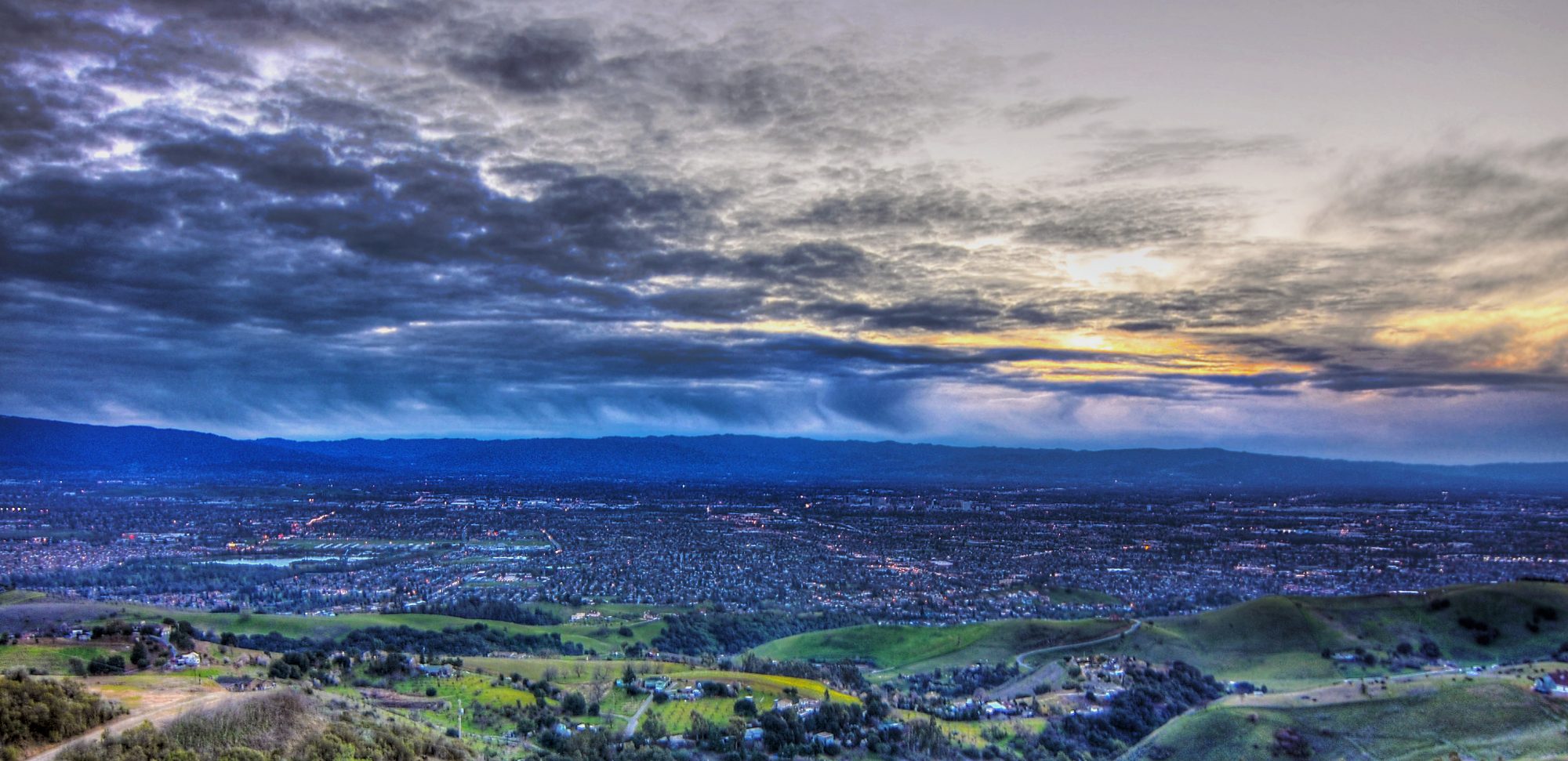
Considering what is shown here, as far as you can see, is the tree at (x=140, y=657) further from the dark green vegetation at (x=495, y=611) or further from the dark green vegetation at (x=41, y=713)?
the dark green vegetation at (x=495, y=611)

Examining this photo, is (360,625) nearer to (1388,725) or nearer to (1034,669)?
(1034,669)

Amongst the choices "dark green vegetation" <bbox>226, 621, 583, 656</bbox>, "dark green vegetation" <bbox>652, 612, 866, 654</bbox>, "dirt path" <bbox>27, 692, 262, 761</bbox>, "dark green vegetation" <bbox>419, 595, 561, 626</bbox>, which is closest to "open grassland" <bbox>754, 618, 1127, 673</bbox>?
"dark green vegetation" <bbox>652, 612, 866, 654</bbox>

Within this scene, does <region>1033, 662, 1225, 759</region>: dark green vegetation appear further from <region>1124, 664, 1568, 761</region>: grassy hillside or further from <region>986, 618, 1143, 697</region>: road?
<region>986, 618, 1143, 697</region>: road

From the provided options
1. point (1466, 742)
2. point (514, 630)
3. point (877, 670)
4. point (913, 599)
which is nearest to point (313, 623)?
point (514, 630)

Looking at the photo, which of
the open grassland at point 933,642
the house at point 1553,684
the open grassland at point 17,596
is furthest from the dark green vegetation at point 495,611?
the house at point 1553,684

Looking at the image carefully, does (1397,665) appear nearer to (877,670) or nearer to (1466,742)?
(1466,742)

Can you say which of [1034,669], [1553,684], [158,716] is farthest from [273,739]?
[1553,684]
